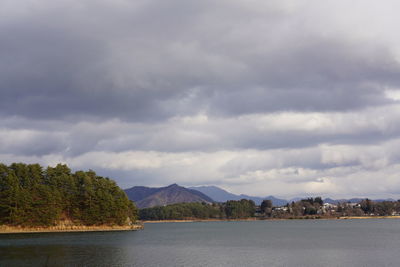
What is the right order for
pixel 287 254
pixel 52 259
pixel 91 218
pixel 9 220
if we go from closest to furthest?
pixel 52 259 → pixel 287 254 → pixel 9 220 → pixel 91 218

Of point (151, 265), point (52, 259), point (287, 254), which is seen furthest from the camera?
point (287, 254)

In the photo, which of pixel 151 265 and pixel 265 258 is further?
pixel 265 258

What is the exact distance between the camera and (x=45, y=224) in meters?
179

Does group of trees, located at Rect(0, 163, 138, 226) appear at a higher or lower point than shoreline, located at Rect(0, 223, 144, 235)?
higher

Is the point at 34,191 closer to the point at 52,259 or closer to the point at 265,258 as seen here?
the point at 52,259

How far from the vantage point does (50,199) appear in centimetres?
17850

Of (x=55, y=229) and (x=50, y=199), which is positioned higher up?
(x=50, y=199)

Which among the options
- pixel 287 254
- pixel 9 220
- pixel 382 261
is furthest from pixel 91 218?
pixel 382 261

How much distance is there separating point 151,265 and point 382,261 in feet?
148

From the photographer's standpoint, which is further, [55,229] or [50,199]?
[55,229]

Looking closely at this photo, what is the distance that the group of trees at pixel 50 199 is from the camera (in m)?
172

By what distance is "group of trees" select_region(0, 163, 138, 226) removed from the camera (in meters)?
172

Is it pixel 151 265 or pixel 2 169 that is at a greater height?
pixel 2 169

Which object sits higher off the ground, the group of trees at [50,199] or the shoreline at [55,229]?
the group of trees at [50,199]
